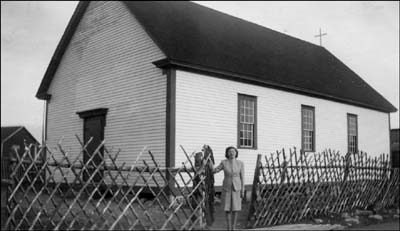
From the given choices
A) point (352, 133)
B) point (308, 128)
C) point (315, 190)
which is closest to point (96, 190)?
point (315, 190)

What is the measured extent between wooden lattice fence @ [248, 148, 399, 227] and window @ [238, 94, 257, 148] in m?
4.01

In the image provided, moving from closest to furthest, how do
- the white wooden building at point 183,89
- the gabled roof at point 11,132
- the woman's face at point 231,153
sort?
the woman's face at point 231,153, the white wooden building at point 183,89, the gabled roof at point 11,132

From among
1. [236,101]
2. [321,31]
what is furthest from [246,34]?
[321,31]

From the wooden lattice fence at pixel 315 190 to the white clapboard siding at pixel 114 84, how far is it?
474 centimetres

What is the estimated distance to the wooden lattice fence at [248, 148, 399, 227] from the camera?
11102mm

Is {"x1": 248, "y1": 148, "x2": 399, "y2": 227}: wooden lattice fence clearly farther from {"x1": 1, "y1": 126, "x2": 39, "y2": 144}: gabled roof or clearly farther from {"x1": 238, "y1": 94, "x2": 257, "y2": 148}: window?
{"x1": 1, "y1": 126, "x2": 39, "y2": 144}: gabled roof

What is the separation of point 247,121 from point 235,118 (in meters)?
0.82

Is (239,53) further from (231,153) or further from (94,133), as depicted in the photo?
(231,153)

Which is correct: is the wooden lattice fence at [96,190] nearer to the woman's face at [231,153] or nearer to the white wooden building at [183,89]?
the woman's face at [231,153]

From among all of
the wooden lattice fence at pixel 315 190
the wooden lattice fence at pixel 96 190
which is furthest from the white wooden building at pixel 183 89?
the wooden lattice fence at pixel 96 190

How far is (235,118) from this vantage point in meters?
17.2

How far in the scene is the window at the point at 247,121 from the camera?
57.6 feet

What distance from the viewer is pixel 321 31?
30891mm

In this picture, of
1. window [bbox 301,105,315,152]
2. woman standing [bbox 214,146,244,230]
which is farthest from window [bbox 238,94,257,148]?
Result: woman standing [bbox 214,146,244,230]
